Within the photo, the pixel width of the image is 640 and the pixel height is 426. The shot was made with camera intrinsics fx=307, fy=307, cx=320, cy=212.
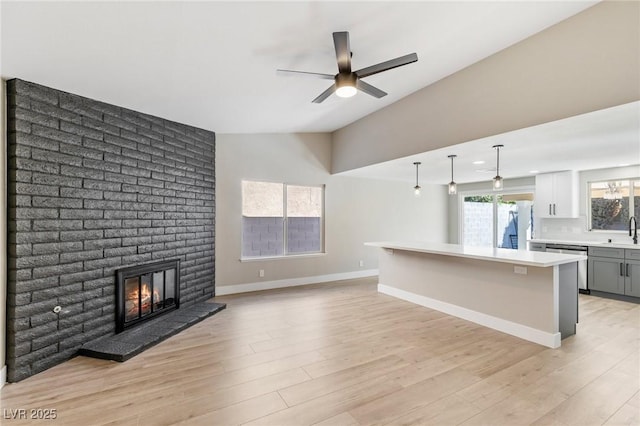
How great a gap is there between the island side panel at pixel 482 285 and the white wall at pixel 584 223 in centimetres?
351

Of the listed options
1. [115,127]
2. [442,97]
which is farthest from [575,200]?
[115,127]

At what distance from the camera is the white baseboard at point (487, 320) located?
3262 mm

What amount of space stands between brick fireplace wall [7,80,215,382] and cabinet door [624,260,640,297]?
23.0 ft

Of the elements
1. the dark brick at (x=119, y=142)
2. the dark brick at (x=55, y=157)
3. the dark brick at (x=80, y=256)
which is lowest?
the dark brick at (x=80, y=256)

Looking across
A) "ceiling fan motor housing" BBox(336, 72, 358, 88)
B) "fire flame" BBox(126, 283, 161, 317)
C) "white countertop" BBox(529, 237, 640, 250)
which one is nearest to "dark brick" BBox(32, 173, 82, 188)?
"fire flame" BBox(126, 283, 161, 317)

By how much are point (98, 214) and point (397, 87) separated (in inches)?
149

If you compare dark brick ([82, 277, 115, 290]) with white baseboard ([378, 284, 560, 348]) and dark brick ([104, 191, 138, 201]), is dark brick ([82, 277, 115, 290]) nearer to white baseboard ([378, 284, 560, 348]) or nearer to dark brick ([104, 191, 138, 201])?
dark brick ([104, 191, 138, 201])

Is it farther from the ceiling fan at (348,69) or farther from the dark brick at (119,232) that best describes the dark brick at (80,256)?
the ceiling fan at (348,69)

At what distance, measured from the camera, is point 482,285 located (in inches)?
155

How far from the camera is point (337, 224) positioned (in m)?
6.54

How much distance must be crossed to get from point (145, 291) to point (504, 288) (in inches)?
173

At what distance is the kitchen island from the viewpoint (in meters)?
3.29

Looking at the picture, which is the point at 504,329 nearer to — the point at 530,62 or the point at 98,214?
the point at 530,62

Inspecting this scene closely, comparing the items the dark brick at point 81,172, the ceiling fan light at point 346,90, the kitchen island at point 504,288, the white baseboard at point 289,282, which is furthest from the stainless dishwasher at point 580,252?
the dark brick at point 81,172
